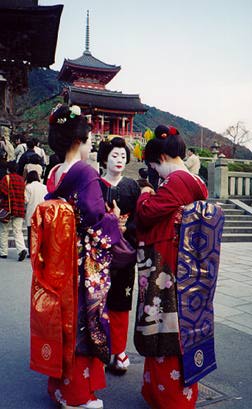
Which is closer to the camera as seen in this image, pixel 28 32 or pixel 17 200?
pixel 17 200

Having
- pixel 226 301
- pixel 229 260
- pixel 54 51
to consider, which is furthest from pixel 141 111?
pixel 226 301

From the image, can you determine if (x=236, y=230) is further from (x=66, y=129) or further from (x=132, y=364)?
(x=66, y=129)

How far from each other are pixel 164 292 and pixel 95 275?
0.42 metres

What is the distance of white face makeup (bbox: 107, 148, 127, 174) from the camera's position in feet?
11.0

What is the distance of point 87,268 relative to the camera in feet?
8.34

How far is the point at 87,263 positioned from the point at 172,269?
509mm

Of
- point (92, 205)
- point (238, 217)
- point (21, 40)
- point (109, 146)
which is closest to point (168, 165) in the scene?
point (92, 205)

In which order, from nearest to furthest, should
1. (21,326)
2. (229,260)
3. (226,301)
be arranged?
(21,326)
(226,301)
(229,260)

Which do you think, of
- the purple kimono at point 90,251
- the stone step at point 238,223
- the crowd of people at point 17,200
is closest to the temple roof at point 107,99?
the stone step at point 238,223

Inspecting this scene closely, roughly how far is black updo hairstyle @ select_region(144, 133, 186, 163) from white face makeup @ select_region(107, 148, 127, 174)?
710 mm

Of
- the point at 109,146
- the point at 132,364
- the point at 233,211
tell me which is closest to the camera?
the point at 132,364

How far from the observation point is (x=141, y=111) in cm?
4019

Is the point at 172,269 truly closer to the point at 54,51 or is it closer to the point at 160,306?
the point at 160,306

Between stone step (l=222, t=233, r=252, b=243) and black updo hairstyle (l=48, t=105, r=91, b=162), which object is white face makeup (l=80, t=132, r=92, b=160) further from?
stone step (l=222, t=233, r=252, b=243)
